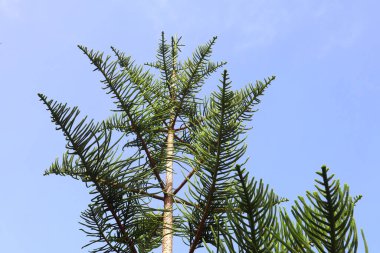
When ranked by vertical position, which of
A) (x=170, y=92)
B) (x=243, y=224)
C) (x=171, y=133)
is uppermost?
(x=170, y=92)

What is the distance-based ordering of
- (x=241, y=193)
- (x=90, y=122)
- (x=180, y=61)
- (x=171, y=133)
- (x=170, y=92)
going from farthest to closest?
(x=180, y=61) < (x=170, y=92) < (x=171, y=133) < (x=90, y=122) < (x=241, y=193)

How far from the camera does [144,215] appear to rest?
3518 millimetres

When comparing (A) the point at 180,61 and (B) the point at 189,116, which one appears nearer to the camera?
(B) the point at 189,116

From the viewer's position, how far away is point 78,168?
11.0 feet

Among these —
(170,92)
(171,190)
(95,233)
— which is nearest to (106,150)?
(95,233)

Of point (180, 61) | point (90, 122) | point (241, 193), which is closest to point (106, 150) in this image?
point (90, 122)

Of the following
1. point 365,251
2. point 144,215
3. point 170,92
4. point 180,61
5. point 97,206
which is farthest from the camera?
point 180,61

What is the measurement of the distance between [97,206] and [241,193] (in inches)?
66.4

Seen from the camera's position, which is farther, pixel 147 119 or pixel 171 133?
pixel 171 133

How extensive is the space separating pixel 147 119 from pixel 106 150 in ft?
3.04

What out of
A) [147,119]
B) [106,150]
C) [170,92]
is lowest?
[106,150]

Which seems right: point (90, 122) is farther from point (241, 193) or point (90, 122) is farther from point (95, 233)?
A: point (241, 193)

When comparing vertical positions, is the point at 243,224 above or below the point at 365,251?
above

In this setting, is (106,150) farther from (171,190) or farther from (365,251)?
(365,251)
